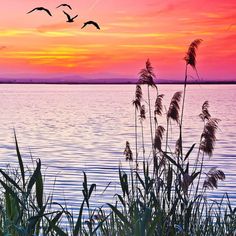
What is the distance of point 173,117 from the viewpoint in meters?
7.00

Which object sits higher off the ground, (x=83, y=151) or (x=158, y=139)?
(x=158, y=139)

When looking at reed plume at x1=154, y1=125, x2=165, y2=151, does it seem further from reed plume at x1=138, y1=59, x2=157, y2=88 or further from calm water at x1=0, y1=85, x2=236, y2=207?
calm water at x1=0, y1=85, x2=236, y2=207

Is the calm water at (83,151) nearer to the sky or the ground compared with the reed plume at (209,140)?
nearer to the ground

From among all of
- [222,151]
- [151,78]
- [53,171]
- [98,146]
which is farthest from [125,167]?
[151,78]

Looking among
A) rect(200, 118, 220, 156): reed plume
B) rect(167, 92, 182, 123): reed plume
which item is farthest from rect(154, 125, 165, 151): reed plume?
rect(200, 118, 220, 156): reed plume

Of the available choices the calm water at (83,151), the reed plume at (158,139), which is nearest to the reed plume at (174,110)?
the reed plume at (158,139)

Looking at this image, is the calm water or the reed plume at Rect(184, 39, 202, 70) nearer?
the reed plume at Rect(184, 39, 202, 70)

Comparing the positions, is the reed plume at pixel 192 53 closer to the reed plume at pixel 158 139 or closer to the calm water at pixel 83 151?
the reed plume at pixel 158 139

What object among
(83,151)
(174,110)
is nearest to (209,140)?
(174,110)

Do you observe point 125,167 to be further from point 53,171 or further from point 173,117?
point 173,117

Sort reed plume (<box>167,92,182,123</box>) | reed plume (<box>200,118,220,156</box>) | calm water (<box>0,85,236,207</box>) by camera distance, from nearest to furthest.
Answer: reed plume (<box>200,118,220,156</box>) < reed plume (<box>167,92,182,123</box>) < calm water (<box>0,85,236,207</box>)

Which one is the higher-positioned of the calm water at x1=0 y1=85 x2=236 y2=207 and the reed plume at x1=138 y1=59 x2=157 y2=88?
the reed plume at x1=138 y1=59 x2=157 y2=88

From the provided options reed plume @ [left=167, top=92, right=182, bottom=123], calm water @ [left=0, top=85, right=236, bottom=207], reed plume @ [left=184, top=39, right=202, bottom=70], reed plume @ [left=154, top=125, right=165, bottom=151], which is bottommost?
calm water @ [left=0, top=85, right=236, bottom=207]

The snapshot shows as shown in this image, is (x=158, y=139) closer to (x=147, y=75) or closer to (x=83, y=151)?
(x=147, y=75)
